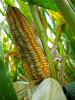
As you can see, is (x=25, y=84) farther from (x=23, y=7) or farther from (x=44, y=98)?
(x=23, y=7)

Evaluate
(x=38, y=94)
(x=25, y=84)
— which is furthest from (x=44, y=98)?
(x=25, y=84)

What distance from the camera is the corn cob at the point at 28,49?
890mm

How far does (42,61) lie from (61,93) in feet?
0.63

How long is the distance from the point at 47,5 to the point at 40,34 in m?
0.14

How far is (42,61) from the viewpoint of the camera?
905mm

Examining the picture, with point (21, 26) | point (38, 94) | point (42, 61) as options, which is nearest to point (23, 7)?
point (21, 26)

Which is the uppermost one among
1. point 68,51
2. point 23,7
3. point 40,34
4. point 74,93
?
point 23,7

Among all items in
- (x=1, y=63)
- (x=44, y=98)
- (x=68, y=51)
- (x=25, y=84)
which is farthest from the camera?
(x=68, y=51)

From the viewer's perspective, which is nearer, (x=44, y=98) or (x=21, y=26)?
(x=44, y=98)

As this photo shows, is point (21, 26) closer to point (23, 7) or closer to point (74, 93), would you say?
point (23, 7)

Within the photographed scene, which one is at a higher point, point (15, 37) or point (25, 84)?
point (15, 37)

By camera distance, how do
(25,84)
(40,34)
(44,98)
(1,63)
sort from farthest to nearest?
(40,34)
(25,84)
(44,98)
(1,63)

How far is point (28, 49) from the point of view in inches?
36.3

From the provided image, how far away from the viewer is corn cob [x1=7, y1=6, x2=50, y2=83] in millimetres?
890
